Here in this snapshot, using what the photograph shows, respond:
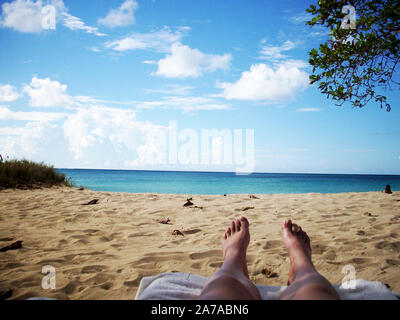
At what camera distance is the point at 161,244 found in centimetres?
291

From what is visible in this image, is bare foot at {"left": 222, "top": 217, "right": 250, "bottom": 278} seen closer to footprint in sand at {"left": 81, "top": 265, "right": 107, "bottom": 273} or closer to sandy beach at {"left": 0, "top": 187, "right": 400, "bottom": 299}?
sandy beach at {"left": 0, "top": 187, "right": 400, "bottom": 299}

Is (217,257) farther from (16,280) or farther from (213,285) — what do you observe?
(16,280)

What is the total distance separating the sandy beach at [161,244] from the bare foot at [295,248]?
17cm

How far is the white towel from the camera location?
4.97 ft

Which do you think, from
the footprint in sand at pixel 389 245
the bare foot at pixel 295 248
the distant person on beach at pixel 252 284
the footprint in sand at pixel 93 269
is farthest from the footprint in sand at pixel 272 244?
the footprint in sand at pixel 93 269

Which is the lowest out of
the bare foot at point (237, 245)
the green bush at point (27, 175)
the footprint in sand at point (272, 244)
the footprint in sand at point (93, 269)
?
the footprint in sand at point (93, 269)

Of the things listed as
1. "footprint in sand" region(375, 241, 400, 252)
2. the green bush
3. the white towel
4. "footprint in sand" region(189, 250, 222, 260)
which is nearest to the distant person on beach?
the white towel

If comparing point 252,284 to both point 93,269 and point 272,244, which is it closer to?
point 272,244

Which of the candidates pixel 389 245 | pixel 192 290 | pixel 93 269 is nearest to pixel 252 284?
pixel 192 290

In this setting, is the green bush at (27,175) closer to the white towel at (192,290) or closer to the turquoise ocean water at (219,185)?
the turquoise ocean water at (219,185)

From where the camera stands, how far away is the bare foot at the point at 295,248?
1891 mm

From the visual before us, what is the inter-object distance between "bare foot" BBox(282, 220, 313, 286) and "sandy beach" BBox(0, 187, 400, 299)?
173mm

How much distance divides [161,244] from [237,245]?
1018 millimetres
